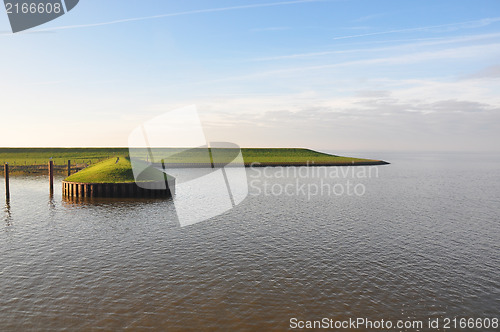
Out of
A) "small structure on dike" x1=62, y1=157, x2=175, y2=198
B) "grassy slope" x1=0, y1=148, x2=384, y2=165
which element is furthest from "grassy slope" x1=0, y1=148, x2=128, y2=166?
"small structure on dike" x1=62, y1=157, x2=175, y2=198

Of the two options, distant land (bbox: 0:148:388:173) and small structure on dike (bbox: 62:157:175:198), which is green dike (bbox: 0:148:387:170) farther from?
small structure on dike (bbox: 62:157:175:198)

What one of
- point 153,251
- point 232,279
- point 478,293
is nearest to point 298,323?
point 232,279

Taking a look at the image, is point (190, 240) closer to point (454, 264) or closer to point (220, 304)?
point (220, 304)

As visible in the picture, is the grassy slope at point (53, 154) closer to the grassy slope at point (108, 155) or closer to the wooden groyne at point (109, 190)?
the grassy slope at point (108, 155)

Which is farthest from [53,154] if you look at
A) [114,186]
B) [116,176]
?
[114,186]

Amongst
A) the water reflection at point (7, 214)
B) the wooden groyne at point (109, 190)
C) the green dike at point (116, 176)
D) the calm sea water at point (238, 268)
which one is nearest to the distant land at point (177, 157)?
the green dike at point (116, 176)

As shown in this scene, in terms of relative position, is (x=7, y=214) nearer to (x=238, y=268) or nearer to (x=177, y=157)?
(x=238, y=268)
